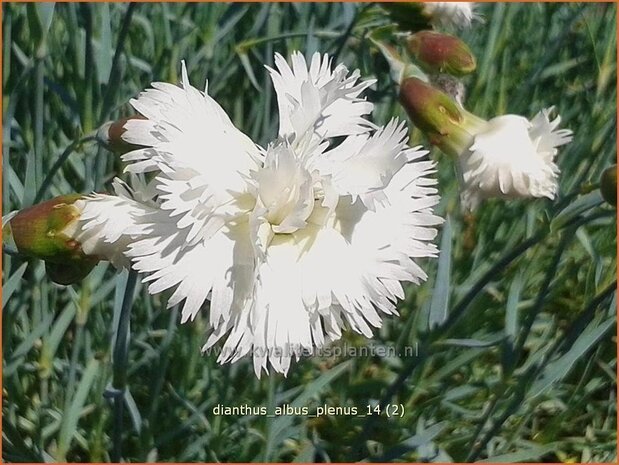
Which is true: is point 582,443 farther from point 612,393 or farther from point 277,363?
point 277,363

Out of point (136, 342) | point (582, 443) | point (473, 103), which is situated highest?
point (473, 103)

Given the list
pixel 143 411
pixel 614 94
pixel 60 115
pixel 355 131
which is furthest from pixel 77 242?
pixel 614 94

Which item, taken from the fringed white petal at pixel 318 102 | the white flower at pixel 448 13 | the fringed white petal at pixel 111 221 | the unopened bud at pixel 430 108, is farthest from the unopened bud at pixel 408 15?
the fringed white petal at pixel 111 221

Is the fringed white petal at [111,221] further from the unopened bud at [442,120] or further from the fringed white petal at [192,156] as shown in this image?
the unopened bud at [442,120]

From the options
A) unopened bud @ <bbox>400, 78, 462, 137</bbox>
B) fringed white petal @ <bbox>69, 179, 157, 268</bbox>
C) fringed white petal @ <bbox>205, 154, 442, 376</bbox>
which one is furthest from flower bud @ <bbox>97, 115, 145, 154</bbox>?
unopened bud @ <bbox>400, 78, 462, 137</bbox>

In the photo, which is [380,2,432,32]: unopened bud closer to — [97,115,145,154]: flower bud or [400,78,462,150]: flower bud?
[400,78,462,150]: flower bud
